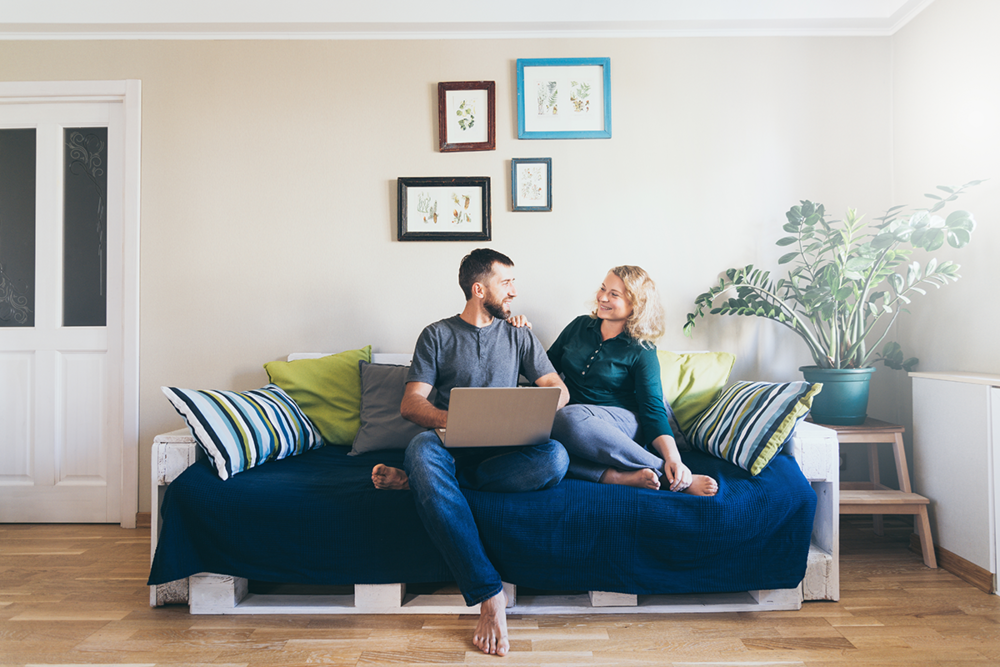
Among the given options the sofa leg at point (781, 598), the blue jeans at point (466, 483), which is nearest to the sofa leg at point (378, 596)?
the blue jeans at point (466, 483)

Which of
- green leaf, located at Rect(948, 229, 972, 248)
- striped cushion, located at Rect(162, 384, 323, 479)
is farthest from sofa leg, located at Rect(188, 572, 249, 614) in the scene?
green leaf, located at Rect(948, 229, 972, 248)

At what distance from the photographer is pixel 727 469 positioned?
69.7 inches

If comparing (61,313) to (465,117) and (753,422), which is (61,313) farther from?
(753,422)

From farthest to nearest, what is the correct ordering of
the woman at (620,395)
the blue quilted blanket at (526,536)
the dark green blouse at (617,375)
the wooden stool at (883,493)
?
the wooden stool at (883,493), the dark green blouse at (617,375), the woman at (620,395), the blue quilted blanket at (526,536)

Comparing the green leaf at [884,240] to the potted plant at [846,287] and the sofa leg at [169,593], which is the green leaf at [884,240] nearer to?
the potted plant at [846,287]

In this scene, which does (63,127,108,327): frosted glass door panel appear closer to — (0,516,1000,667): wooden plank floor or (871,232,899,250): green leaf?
(0,516,1000,667): wooden plank floor

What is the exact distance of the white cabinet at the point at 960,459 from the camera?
5.91ft

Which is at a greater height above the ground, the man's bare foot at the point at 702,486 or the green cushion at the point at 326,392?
the green cushion at the point at 326,392

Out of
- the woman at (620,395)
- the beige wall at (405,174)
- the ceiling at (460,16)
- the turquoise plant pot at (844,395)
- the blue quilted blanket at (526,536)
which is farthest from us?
the beige wall at (405,174)

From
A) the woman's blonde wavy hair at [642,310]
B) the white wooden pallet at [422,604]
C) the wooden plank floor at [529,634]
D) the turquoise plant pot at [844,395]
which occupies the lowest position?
the wooden plank floor at [529,634]

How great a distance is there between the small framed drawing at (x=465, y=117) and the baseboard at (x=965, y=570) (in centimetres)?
232

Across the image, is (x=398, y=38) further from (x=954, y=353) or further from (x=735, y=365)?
(x=954, y=353)

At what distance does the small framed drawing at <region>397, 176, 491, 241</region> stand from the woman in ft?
2.31

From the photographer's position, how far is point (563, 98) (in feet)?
8.27
